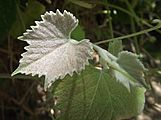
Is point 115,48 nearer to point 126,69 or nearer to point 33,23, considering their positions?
point 126,69

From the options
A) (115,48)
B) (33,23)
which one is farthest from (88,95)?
(33,23)

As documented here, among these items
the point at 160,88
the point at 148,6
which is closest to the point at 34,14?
the point at 148,6

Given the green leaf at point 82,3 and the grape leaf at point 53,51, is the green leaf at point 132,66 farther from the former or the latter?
the green leaf at point 82,3

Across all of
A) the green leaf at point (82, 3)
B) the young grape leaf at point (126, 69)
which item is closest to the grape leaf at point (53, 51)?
the young grape leaf at point (126, 69)

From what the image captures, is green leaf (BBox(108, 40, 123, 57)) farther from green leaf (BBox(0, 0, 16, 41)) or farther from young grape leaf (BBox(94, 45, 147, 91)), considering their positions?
green leaf (BBox(0, 0, 16, 41))

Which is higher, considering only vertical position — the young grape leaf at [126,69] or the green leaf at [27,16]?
the green leaf at [27,16]

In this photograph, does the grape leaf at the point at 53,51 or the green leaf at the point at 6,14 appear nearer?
the grape leaf at the point at 53,51

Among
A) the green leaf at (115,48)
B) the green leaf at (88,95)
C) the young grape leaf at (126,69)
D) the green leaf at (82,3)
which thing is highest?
the green leaf at (82,3)
